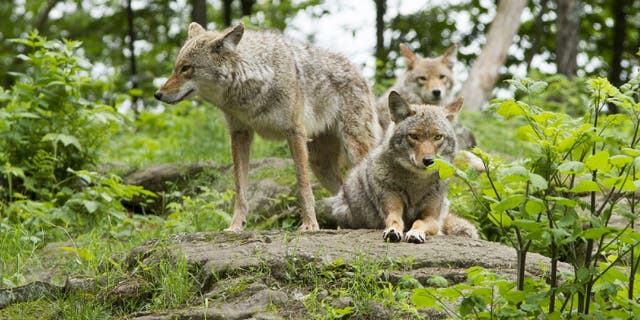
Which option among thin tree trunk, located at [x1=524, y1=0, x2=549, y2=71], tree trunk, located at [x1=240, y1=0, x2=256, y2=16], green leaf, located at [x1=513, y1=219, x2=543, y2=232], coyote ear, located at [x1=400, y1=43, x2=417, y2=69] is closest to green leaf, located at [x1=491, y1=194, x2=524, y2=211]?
green leaf, located at [x1=513, y1=219, x2=543, y2=232]

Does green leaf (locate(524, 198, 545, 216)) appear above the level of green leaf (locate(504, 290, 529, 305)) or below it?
above

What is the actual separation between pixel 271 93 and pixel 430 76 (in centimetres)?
468

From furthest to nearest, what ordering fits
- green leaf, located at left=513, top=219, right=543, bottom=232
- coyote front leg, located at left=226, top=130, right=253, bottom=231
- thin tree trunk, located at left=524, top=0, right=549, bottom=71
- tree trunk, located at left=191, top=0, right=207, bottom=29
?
thin tree trunk, located at left=524, top=0, right=549, bottom=71 → tree trunk, located at left=191, top=0, right=207, bottom=29 → coyote front leg, located at left=226, top=130, right=253, bottom=231 → green leaf, located at left=513, top=219, right=543, bottom=232

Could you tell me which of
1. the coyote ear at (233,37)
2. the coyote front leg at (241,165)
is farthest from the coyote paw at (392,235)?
the coyote ear at (233,37)

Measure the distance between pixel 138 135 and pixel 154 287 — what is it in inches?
335

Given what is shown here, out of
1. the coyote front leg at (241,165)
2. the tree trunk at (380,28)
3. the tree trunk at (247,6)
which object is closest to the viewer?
the coyote front leg at (241,165)

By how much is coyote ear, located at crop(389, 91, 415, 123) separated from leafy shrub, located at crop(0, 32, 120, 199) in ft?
10.3

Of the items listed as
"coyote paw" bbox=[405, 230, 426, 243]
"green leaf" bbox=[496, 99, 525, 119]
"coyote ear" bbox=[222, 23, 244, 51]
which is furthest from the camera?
"coyote ear" bbox=[222, 23, 244, 51]

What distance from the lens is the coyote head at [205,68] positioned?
6809 mm

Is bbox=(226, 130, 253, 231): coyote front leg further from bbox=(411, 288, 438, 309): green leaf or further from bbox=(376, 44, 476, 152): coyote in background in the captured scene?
bbox=(376, 44, 476, 152): coyote in background

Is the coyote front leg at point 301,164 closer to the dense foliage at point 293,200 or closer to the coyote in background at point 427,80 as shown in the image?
the dense foliage at point 293,200

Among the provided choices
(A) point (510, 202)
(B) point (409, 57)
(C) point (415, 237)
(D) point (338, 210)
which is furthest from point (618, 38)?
(A) point (510, 202)

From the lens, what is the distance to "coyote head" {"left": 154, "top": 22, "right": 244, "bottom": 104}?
6809 mm

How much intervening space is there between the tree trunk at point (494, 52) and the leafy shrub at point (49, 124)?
322 inches
